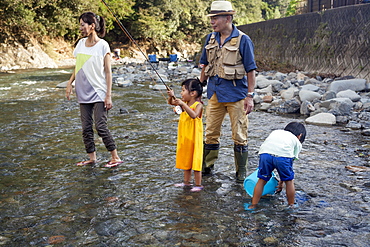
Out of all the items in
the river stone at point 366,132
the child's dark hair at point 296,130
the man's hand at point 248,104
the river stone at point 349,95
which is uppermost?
the man's hand at point 248,104

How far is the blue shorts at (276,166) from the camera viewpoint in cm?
349

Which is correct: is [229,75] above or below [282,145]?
above

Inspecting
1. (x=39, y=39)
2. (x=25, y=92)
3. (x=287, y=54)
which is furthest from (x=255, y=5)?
(x=25, y=92)

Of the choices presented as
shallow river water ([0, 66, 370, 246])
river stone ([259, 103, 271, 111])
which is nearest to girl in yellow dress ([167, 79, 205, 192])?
shallow river water ([0, 66, 370, 246])

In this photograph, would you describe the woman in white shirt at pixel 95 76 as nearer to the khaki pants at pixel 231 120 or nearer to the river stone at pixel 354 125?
the khaki pants at pixel 231 120

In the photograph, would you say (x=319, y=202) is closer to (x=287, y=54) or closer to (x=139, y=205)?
(x=139, y=205)

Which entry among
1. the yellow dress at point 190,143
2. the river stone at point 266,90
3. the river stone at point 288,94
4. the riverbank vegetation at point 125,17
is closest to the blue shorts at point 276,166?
the yellow dress at point 190,143

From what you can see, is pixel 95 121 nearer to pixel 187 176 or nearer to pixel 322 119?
pixel 187 176

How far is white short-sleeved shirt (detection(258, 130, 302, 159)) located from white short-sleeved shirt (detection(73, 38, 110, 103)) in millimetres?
2314

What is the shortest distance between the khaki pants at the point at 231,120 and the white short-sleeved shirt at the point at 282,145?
2.40ft

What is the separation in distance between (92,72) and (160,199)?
1941 mm

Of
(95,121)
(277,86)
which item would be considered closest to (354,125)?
(95,121)

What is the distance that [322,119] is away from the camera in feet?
25.7

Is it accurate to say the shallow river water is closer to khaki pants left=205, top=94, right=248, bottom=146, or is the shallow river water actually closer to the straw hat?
khaki pants left=205, top=94, right=248, bottom=146
